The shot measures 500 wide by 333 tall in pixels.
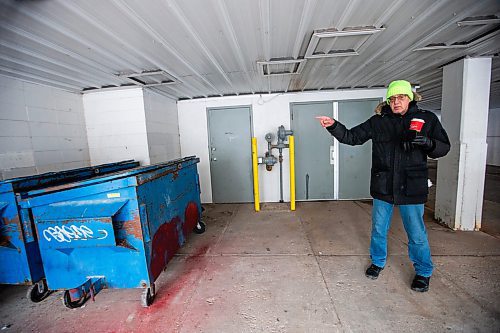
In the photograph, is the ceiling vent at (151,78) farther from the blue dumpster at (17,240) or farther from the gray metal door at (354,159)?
the gray metal door at (354,159)

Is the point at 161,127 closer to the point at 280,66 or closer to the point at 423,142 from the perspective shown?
the point at 280,66

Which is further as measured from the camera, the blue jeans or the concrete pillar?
the concrete pillar

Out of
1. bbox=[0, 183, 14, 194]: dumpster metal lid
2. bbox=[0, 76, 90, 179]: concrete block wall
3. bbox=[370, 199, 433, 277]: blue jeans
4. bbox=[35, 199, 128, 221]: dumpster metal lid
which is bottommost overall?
bbox=[370, 199, 433, 277]: blue jeans

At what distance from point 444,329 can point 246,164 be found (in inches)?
155


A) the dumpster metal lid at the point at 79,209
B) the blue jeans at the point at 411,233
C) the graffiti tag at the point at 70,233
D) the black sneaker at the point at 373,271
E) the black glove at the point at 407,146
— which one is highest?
the black glove at the point at 407,146

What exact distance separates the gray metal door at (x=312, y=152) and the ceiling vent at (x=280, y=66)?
1449 mm

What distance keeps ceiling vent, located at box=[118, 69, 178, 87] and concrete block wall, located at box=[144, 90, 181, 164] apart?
31 centimetres

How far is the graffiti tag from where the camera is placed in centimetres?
166

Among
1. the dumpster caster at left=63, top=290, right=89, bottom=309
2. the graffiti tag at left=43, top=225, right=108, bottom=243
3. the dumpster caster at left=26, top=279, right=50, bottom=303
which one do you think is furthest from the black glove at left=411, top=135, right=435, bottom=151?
the dumpster caster at left=26, top=279, right=50, bottom=303

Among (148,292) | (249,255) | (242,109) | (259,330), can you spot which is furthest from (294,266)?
(242,109)

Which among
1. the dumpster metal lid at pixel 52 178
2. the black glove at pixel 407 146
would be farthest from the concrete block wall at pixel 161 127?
the black glove at pixel 407 146

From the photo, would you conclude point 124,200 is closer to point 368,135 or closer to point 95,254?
point 95,254

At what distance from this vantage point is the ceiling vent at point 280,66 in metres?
2.83

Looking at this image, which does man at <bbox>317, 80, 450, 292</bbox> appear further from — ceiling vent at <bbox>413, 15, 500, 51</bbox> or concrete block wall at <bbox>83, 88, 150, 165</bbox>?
concrete block wall at <bbox>83, 88, 150, 165</bbox>
